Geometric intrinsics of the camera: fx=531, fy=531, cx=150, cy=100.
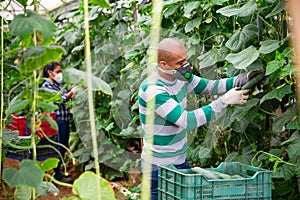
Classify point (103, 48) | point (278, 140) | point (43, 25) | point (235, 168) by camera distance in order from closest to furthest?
1. point (43, 25)
2. point (235, 168)
3. point (278, 140)
4. point (103, 48)

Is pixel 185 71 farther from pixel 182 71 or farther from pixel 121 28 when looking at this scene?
pixel 121 28

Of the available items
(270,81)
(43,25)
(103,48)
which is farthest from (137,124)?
(43,25)

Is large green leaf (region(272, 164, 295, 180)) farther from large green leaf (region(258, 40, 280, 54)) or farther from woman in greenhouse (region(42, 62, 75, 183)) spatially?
woman in greenhouse (region(42, 62, 75, 183))

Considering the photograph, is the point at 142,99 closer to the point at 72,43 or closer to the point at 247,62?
the point at 247,62

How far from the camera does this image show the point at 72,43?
5.68m

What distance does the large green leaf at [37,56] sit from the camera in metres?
1.30

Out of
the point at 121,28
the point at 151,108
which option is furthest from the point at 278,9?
the point at 121,28

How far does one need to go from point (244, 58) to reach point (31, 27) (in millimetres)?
1464

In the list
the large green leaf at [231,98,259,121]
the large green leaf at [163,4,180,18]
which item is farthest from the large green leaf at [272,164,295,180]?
the large green leaf at [163,4,180,18]

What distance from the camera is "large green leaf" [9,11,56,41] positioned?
1.28 meters

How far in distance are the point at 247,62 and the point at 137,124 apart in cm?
217

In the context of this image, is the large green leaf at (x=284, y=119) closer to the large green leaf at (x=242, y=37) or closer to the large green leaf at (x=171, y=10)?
the large green leaf at (x=242, y=37)

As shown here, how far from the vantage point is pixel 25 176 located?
1.30 m

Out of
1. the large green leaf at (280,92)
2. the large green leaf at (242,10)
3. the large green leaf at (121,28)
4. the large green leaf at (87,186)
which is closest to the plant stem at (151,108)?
the large green leaf at (87,186)
